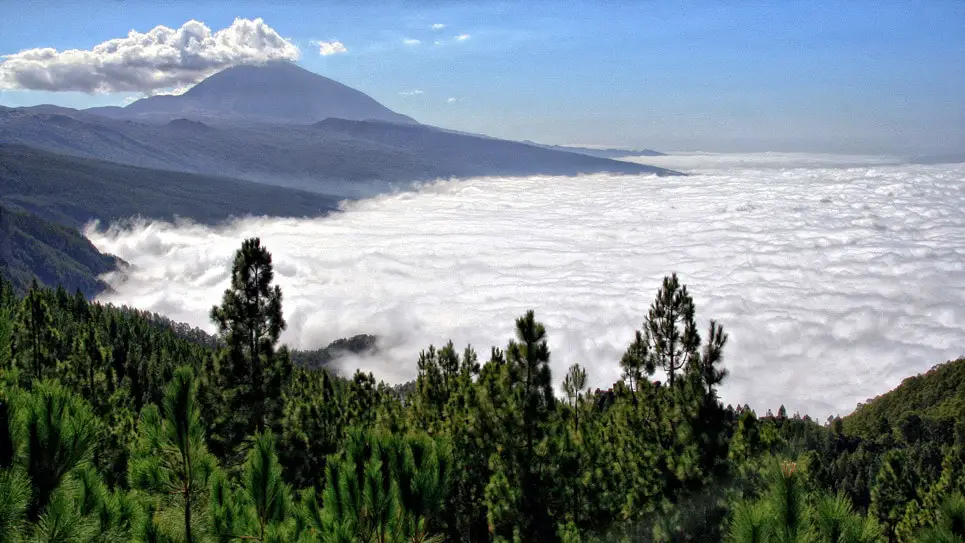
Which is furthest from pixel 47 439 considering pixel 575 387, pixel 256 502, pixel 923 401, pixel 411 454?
pixel 923 401

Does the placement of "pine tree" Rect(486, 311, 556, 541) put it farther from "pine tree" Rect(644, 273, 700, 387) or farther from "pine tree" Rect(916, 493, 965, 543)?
"pine tree" Rect(916, 493, 965, 543)

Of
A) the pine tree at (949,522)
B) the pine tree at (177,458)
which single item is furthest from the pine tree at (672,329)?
the pine tree at (177,458)

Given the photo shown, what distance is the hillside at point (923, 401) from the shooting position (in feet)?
415

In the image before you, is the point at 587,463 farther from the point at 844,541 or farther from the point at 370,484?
the point at 844,541

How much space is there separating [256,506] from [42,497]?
2.50 metres

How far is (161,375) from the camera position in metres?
64.0

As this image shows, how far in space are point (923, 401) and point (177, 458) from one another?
582 ft

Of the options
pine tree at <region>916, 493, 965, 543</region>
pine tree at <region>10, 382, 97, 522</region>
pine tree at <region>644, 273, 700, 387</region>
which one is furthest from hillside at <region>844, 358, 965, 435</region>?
pine tree at <region>10, 382, 97, 522</region>

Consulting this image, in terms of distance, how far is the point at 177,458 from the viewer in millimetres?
7562

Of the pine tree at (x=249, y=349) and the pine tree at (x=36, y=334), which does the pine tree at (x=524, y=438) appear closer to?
the pine tree at (x=249, y=349)

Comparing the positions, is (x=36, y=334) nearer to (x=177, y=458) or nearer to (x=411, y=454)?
(x=177, y=458)

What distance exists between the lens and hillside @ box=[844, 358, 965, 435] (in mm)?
126506

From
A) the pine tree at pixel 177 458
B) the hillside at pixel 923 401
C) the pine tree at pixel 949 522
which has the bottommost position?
the hillside at pixel 923 401

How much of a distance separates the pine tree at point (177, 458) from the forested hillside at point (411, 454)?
0.9 inches
